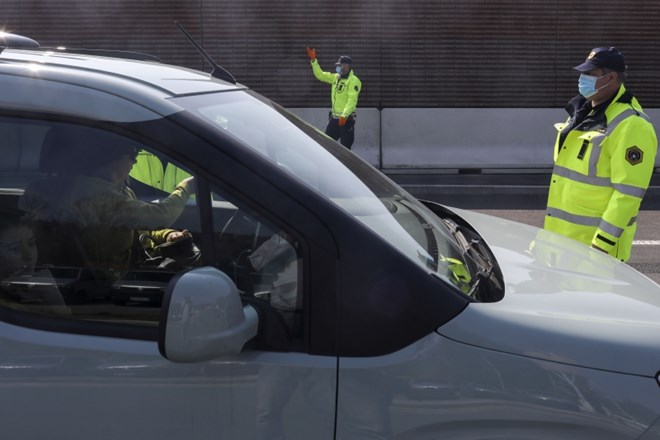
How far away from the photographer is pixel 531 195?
13.6m

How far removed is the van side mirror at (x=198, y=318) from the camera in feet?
6.59

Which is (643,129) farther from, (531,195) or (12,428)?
(531,195)

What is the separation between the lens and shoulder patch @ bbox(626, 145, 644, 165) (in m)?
4.41

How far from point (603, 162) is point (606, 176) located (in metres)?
0.08

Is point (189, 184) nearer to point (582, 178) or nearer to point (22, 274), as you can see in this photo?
point (22, 274)

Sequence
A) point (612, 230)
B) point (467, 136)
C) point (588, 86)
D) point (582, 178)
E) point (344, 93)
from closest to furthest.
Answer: point (612, 230), point (582, 178), point (588, 86), point (344, 93), point (467, 136)

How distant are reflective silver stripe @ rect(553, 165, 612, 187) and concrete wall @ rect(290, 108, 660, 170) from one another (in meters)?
10.8

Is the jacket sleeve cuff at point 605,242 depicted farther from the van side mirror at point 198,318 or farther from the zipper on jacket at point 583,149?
the van side mirror at point 198,318

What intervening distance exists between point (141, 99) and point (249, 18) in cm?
1489

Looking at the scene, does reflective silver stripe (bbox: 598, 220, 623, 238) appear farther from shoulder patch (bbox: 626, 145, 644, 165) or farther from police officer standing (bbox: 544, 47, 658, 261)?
shoulder patch (bbox: 626, 145, 644, 165)

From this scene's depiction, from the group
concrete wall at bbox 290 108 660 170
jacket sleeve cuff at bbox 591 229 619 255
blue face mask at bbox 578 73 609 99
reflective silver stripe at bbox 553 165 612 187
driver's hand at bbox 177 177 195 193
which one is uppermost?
blue face mask at bbox 578 73 609 99

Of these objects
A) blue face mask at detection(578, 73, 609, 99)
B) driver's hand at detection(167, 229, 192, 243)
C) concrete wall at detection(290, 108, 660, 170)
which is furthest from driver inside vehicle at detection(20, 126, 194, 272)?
concrete wall at detection(290, 108, 660, 170)

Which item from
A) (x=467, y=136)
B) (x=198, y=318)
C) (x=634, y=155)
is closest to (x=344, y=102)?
(x=467, y=136)

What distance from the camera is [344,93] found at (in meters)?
15.2
